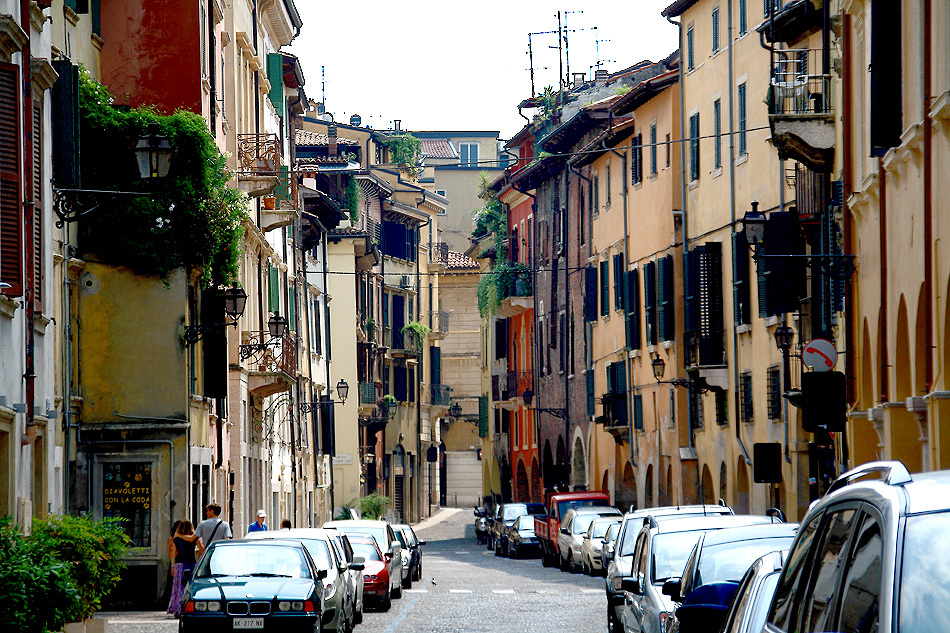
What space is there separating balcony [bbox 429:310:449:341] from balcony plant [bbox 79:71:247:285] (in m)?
52.5

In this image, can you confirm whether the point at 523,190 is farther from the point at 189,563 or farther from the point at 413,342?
the point at 189,563

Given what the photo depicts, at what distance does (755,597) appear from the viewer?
758 centimetres

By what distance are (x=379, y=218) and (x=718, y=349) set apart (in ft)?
122

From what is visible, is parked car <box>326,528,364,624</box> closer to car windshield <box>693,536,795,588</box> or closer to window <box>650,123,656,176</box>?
car windshield <box>693,536,795,588</box>

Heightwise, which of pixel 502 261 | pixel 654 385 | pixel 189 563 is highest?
pixel 502 261

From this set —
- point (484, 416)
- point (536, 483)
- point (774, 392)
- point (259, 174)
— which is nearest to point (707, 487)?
point (774, 392)

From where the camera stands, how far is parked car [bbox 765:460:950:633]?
14.3ft

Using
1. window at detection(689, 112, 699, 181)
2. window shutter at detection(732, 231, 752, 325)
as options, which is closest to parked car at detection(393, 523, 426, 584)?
window shutter at detection(732, 231, 752, 325)

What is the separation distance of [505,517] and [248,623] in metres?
33.5

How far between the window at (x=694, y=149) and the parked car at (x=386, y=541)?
1382 centimetres

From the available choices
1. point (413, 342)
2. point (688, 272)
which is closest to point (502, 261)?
point (413, 342)

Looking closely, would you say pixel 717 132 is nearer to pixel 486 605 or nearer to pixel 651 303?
pixel 651 303

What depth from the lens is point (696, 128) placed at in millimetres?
40500

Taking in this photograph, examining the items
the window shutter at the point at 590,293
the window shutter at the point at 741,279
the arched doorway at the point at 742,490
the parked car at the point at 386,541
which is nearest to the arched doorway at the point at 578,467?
the window shutter at the point at 590,293
